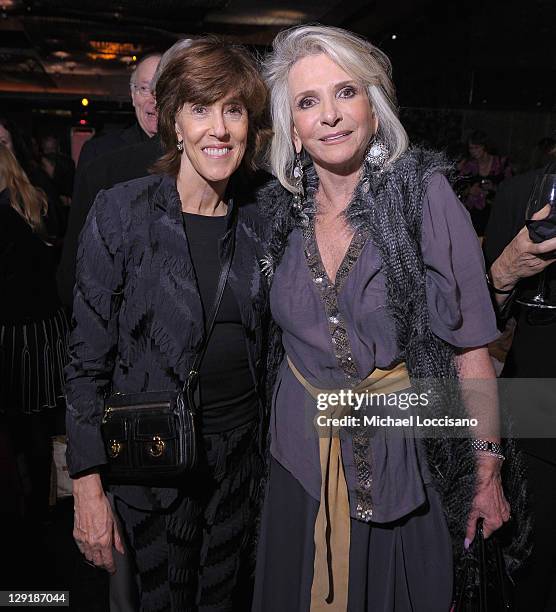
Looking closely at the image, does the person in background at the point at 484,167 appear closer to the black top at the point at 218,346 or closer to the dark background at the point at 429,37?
the dark background at the point at 429,37

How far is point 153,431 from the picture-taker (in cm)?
151

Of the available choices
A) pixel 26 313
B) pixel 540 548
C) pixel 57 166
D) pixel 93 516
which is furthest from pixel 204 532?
pixel 57 166

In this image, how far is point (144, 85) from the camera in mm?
2852

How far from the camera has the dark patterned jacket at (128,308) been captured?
1.56 m

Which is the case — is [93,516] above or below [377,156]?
below

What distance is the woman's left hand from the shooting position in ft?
5.17

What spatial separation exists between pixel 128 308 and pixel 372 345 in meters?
0.58

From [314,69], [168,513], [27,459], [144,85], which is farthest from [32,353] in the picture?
[314,69]

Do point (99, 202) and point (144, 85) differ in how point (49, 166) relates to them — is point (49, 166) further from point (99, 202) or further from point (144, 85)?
point (99, 202)

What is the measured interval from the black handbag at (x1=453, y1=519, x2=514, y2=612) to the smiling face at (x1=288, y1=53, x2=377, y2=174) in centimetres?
94

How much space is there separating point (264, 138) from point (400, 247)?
1.68ft

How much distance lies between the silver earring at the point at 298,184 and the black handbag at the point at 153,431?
1.12 ft

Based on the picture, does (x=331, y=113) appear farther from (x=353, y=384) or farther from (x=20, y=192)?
(x=20, y=192)

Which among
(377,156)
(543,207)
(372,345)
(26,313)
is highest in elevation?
(377,156)
